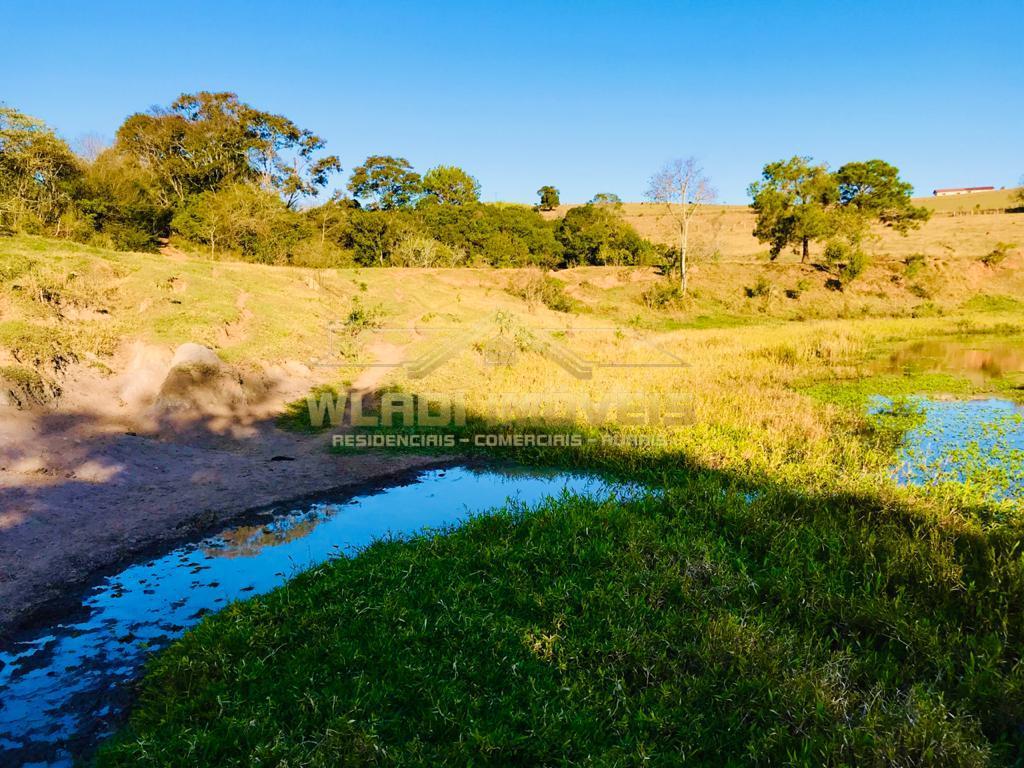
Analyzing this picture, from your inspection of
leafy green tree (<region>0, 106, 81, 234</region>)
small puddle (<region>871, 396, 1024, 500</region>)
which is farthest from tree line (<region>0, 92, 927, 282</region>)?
small puddle (<region>871, 396, 1024, 500</region>)

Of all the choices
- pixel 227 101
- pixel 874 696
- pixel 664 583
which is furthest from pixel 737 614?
pixel 227 101

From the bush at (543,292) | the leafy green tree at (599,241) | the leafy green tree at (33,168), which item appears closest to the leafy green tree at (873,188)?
the leafy green tree at (599,241)

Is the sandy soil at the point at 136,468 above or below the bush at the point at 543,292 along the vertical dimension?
below

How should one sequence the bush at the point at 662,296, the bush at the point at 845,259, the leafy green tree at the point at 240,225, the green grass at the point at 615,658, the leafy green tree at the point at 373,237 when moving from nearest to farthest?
the green grass at the point at 615,658 < the leafy green tree at the point at 240,225 < the bush at the point at 662,296 < the leafy green tree at the point at 373,237 < the bush at the point at 845,259

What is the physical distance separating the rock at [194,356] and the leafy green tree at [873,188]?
49.1 metres

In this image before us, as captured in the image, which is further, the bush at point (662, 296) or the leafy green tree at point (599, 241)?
the leafy green tree at point (599, 241)

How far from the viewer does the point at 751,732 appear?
387cm

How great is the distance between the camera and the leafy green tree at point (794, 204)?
39.3 m

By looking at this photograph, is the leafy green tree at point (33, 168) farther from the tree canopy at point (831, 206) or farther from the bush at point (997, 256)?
the bush at point (997, 256)

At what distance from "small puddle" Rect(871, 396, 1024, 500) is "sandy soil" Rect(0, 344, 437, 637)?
9.19m

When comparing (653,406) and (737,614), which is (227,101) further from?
(737,614)

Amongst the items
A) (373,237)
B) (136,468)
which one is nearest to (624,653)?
(136,468)

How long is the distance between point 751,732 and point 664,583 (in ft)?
6.22

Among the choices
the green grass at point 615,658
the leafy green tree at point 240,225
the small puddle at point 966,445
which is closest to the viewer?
the green grass at point 615,658
